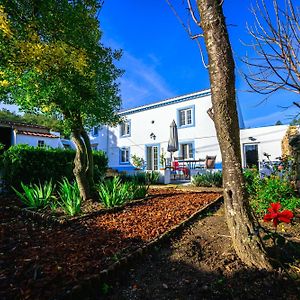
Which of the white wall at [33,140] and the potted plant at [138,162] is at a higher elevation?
the white wall at [33,140]

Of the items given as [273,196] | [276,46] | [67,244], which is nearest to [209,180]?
[273,196]

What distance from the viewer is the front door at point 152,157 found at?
805 inches

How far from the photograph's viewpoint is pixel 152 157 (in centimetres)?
2070

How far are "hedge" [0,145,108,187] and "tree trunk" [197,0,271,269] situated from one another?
620cm

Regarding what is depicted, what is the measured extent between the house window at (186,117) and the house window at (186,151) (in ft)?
5.16

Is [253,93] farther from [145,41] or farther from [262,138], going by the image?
[262,138]

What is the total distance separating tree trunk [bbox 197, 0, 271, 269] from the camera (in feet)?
8.75

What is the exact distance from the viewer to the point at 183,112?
19.0 m

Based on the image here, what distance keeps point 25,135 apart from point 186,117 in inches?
466

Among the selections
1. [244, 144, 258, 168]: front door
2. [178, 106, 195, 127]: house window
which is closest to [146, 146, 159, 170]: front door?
[178, 106, 195, 127]: house window

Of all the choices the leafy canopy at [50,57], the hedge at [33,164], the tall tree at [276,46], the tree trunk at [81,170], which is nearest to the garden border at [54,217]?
the tree trunk at [81,170]

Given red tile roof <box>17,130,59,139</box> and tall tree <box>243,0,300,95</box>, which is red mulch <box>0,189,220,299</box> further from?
red tile roof <box>17,130,59,139</box>

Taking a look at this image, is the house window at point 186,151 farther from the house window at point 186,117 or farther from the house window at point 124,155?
the house window at point 124,155

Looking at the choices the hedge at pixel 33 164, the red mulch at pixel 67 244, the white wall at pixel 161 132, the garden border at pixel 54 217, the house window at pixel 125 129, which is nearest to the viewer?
the red mulch at pixel 67 244
